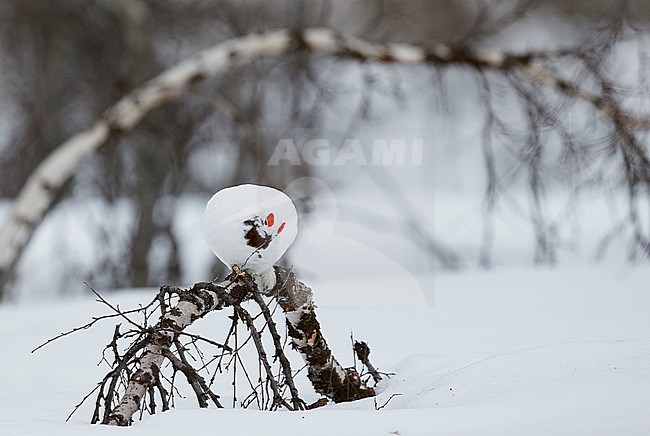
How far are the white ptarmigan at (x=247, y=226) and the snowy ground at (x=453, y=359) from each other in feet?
1.36

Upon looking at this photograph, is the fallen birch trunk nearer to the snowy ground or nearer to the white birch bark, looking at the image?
the snowy ground

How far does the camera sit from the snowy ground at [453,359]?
72.2 inches

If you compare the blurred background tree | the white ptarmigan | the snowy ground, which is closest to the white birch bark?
the blurred background tree

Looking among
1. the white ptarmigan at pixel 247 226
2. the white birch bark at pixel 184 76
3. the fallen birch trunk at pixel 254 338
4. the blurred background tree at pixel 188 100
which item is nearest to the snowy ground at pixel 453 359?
the fallen birch trunk at pixel 254 338

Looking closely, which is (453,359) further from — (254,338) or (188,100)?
(188,100)

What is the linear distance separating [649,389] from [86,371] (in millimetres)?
1785

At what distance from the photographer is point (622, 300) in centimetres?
397

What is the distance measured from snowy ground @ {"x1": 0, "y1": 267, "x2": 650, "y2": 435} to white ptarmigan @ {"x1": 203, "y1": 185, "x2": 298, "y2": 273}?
1.36 ft

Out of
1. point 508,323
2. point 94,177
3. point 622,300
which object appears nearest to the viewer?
point 508,323

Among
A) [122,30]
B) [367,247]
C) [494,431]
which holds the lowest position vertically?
[494,431]

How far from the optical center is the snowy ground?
1.83 meters

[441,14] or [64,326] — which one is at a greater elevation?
[441,14]

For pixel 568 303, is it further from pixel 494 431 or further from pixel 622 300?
pixel 494 431

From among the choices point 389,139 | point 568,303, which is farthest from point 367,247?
point 568,303
